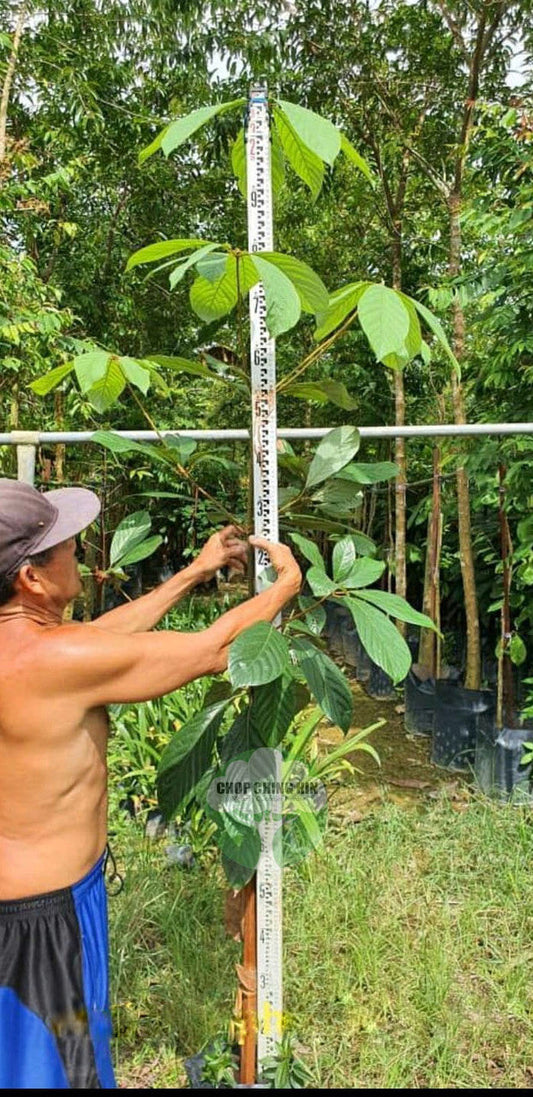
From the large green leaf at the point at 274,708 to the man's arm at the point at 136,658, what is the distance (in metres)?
0.08

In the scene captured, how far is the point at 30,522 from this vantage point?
3.81 feet

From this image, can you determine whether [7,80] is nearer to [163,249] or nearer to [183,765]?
[163,249]

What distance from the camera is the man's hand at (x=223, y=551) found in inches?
52.7

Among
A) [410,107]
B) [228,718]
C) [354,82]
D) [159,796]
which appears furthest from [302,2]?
[159,796]

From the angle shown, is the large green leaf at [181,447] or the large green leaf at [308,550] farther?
the large green leaf at [181,447]

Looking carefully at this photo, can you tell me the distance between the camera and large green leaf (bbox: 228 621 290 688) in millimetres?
974

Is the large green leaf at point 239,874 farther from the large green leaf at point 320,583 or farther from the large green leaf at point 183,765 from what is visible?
the large green leaf at point 320,583

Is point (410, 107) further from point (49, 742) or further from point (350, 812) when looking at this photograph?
point (49, 742)

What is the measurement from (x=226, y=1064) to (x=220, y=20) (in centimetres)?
474

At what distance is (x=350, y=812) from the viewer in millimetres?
2908

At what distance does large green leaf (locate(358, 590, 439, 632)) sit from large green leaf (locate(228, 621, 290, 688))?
0.17 meters

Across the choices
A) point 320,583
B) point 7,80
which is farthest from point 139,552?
point 7,80

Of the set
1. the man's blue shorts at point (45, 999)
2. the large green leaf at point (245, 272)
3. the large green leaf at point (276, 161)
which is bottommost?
the man's blue shorts at point (45, 999)

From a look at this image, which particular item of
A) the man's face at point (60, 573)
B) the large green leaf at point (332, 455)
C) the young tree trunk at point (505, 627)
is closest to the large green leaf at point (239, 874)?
the man's face at point (60, 573)
